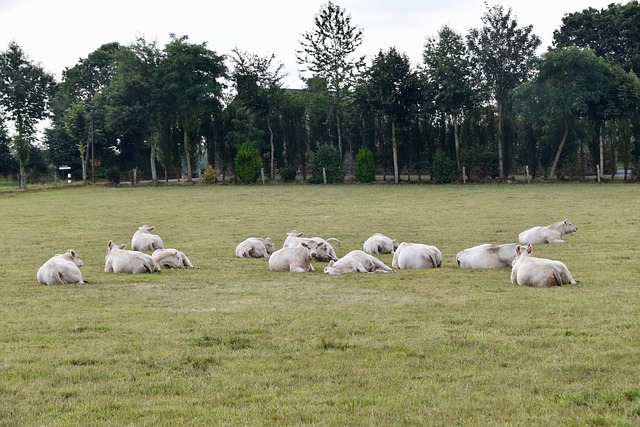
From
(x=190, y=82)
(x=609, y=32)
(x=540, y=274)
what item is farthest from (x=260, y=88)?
(x=540, y=274)

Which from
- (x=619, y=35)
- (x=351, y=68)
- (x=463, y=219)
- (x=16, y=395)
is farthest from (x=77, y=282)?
(x=619, y=35)

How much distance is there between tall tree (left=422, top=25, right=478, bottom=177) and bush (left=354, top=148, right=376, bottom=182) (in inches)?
236

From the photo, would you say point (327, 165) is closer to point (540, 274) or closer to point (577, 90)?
point (577, 90)

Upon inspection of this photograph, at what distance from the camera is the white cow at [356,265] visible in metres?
14.8

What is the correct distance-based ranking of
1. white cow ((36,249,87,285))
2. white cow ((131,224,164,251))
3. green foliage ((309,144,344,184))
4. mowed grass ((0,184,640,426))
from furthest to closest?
green foliage ((309,144,344,184))
white cow ((131,224,164,251))
white cow ((36,249,87,285))
mowed grass ((0,184,640,426))

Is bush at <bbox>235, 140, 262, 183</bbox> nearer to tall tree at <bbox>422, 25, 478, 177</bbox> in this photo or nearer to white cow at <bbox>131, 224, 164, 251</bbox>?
tall tree at <bbox>422, 25, 478, 177</bbox>

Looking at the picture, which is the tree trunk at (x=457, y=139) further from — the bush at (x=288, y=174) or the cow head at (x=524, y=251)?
the cow head at (x=524, y=251)

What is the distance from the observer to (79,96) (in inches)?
3622

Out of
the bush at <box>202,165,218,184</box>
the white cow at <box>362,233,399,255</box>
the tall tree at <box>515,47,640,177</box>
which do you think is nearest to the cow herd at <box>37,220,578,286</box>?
the white cow at <box>362,233,399,255</box>

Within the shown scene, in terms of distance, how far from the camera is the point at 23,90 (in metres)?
83.5

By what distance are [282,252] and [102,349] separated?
7.28 m

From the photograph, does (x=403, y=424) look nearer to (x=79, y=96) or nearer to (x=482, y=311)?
(x=482, y=311)

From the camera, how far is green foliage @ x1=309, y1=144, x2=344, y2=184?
5916cm

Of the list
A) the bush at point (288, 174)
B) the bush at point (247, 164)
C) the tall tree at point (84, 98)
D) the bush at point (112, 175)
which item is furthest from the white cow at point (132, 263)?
the bush at point (112, 175)
